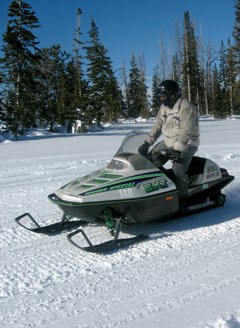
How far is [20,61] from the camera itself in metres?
21.2

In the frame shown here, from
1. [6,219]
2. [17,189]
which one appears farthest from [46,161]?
[6,219]

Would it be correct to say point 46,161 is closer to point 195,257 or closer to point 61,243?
point 61,243

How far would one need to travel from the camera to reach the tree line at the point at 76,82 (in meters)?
20.9

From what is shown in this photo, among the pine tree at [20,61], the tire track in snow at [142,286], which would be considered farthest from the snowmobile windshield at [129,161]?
the pine tree at [20,61]

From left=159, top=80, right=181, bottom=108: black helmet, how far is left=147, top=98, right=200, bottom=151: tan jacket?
0.07 meters

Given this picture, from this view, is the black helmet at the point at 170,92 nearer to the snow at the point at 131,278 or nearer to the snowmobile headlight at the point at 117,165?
the snowmobile headlight at the point at 117,165

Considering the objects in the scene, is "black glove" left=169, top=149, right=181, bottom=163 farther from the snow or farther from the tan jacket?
the snow

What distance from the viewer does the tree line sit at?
2094 cm

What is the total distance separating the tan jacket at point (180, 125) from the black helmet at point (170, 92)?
2.6 inches

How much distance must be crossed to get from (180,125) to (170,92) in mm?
439

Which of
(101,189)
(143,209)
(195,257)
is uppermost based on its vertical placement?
(101,189)

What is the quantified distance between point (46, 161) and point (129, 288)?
24.0 feet

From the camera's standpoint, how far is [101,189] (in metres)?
3.94

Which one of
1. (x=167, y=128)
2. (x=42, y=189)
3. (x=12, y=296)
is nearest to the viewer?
(x=12, y=296)
